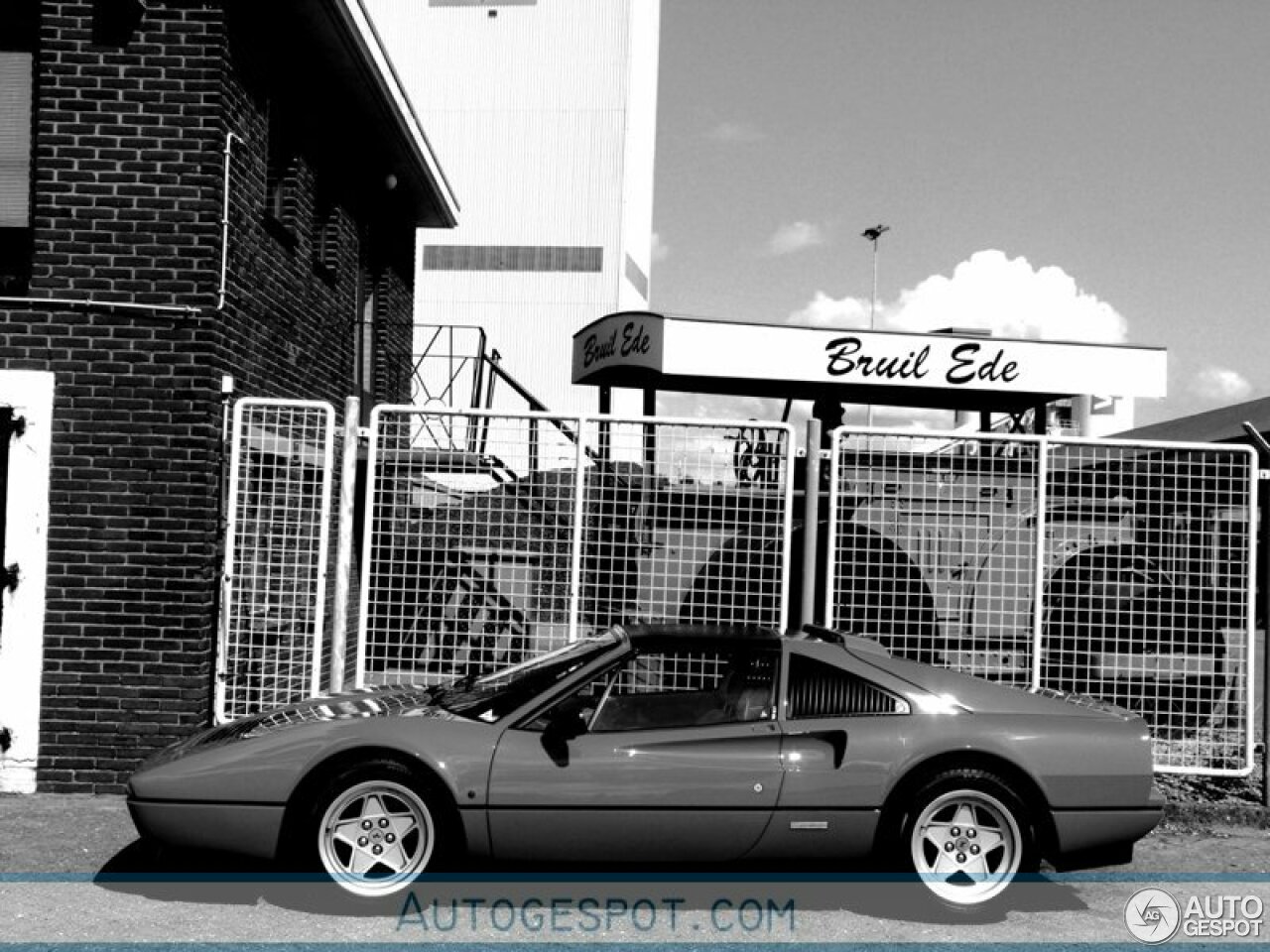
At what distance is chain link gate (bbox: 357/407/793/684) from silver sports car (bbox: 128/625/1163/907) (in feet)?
6.63

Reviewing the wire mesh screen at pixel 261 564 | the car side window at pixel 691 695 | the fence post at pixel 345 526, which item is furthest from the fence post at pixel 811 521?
the wire mesh screen at pixel 261 564

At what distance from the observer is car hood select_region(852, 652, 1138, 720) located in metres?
5.57

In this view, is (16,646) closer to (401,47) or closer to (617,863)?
(617,863)

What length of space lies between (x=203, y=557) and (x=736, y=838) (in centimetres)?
399

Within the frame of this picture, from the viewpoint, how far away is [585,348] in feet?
45.0

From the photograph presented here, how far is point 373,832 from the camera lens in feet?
17.6

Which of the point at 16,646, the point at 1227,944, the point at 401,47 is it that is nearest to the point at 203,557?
the point at 16,646

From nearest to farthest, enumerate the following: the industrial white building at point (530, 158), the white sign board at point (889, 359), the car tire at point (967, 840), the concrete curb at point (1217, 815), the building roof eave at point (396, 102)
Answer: the car tire at point (967, 840) → the concrete curb at point (1217, 815) → the building roof eave at point (396, 102) → the white sign board at point (889, 359) → the industrial white building at point (530, 158)

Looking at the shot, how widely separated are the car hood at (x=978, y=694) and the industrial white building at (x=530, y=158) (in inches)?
1150

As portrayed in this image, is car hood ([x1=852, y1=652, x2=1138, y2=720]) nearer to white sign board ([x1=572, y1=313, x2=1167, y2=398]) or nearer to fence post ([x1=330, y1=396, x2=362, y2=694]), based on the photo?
fence post ([x1=330, y1=396, x2=362, y2=694])

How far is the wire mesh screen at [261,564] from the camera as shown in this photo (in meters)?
7.66

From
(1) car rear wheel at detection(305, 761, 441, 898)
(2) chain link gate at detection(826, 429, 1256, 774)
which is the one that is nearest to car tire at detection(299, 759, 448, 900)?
(1) car rear wheel at detection(305, 761, 441, 898)

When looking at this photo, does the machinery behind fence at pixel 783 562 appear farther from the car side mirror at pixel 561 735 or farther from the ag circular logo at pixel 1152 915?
the car side mirror at pixel 561 735

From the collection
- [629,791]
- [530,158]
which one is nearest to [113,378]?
[629,791]
